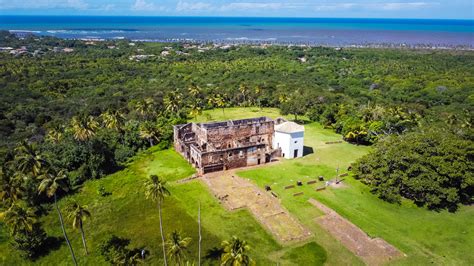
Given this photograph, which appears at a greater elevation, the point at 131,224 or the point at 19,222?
the point at 19,222

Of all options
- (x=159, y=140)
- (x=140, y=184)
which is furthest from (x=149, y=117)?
(x=140, y=184)

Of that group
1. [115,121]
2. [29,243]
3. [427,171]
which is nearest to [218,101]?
[115,121]

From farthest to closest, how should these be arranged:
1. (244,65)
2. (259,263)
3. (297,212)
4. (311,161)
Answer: (244,65)
(311,161)
(297,212)
(259,263)

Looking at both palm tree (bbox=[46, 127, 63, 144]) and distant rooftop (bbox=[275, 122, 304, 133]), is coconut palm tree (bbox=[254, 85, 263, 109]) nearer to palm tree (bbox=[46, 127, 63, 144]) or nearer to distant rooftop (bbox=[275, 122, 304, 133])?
distant rooftop (bbox=[275, 122, 304, 133])

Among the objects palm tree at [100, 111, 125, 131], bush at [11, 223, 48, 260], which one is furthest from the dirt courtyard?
palm tree at [100, 111, 125, 131]

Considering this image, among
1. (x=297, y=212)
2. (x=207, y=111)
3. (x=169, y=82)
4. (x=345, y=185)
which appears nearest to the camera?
(x=297, y=212)

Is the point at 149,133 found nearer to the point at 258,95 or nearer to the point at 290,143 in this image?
the point at 290,143

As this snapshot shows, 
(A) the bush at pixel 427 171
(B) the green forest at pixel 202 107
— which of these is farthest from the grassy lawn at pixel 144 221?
(A) the bush at pixel 427 171

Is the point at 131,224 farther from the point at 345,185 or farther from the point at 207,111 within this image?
the point at 207,111
